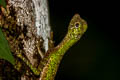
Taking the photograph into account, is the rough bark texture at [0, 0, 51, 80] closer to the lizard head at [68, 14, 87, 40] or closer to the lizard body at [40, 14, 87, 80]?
the lizard body at [40, 14, 87, 80]

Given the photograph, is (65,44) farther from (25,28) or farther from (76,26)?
(25,28)

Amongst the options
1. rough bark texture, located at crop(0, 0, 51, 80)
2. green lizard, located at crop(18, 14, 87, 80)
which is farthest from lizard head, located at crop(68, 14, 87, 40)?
rough bark texture, located at crop(0, 0, 51, 80)

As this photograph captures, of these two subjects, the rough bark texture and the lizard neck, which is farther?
the lizard neck

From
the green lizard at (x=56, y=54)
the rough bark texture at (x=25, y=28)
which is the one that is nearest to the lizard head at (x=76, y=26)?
the green lizard at (x=56, y=54)

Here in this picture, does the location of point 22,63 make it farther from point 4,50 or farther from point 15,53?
Answer: point 4,50

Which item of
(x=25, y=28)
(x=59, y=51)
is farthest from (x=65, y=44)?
(x=25, y=28)

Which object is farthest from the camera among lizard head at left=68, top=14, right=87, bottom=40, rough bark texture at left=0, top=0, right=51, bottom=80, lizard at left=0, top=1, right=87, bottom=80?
lizard head at left=68, top=14, right=87, bottom=40

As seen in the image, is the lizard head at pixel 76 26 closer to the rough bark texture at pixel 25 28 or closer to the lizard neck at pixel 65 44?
the lizard neck at pixel 65 44
